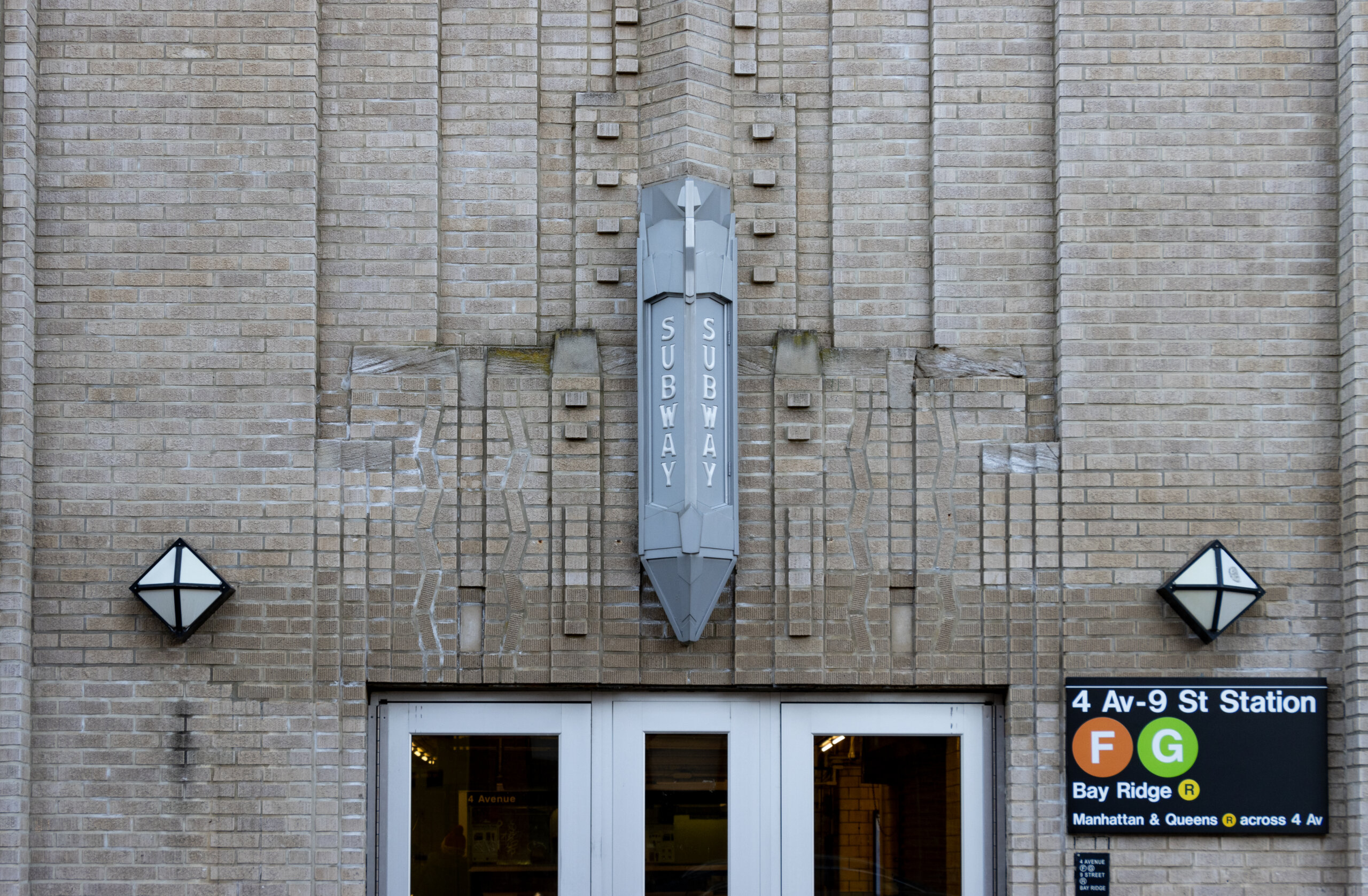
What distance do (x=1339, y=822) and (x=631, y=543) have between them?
3.49 meters

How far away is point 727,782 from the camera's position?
632cm

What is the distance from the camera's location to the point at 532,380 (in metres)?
6.38

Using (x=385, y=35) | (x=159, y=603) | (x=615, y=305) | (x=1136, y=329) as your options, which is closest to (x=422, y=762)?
(x=159, y=603)

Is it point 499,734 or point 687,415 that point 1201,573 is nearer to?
point 687,415

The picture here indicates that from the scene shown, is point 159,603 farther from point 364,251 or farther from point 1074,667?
point 1074,667

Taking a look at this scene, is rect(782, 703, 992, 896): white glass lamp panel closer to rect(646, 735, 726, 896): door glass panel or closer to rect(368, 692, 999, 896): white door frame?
rect(368, 692, 999, 896): white door frame

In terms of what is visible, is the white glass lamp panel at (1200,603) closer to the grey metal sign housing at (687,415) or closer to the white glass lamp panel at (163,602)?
Answer: the grey metal sign housing at (687,415)

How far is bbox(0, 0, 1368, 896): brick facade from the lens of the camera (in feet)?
20.0

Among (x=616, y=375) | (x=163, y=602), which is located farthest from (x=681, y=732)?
(x=163, y=602)

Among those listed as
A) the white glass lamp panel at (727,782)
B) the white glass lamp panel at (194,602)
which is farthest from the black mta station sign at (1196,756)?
the white glass lamp panel at (194,602)

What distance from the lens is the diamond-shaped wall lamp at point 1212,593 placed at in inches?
240

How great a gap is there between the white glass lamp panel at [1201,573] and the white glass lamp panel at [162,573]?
15.1 ft

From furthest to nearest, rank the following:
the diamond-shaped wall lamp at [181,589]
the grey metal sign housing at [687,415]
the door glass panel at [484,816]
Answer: the door glass panel at [484,816]
the diamond-shaped wall lamp at [181,589]
the grey metal sign housing at [687,415]

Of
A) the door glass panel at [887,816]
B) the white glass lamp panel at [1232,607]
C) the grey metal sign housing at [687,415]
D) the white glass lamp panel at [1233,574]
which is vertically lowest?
the door glass panel at [887,816]
